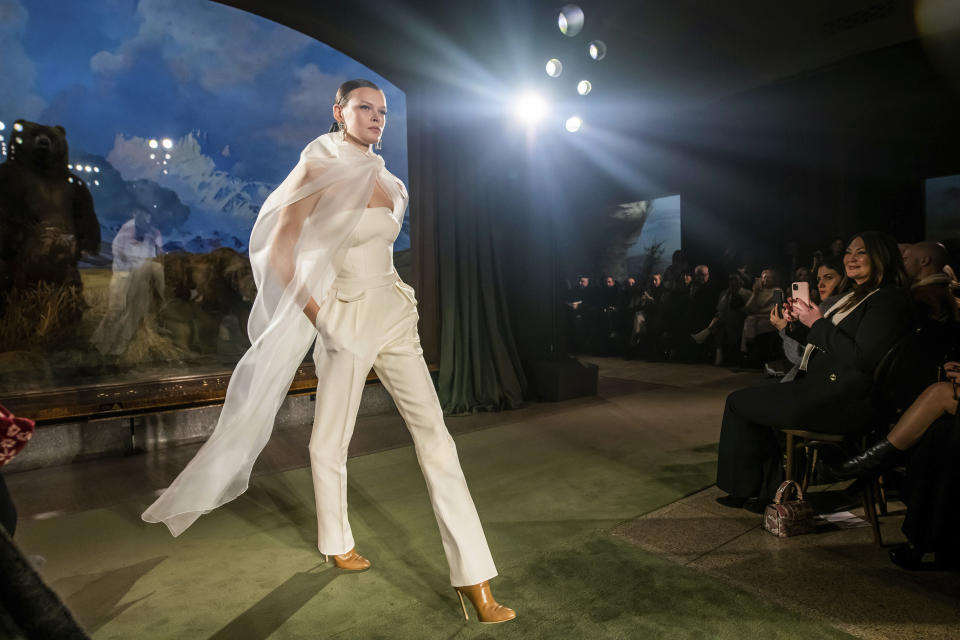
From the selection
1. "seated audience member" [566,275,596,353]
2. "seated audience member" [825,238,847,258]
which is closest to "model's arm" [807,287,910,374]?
"seated audience member" [825,238,847,258]

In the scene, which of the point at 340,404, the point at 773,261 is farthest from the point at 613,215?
the point at 340,404

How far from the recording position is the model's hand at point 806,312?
96.7 inches

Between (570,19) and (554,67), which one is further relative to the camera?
(554,67)

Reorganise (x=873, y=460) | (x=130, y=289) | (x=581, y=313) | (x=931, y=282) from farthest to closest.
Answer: (x=581, y=313) < (x=130, y=289) < (x=931, y=282) < (x=873, y=460)

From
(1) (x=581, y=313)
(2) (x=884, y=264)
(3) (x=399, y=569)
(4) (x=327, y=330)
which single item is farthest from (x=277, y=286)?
(1) (x=581, y=313)

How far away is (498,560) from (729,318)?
5568mm

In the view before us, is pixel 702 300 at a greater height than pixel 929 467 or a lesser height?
greater

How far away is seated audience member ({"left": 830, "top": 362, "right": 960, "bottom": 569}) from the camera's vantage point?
1.80 metres

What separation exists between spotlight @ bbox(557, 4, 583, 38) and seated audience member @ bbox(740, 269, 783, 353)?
3.71 metres

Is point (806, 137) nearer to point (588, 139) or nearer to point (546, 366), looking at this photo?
point (588, 139)

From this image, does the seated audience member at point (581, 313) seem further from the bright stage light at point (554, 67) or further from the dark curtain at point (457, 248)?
the bright stage light at point (554, 67)

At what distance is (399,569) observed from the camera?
77.3 inches

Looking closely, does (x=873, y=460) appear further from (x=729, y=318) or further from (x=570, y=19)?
(x=729, y=318)

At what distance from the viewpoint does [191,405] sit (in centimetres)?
377
